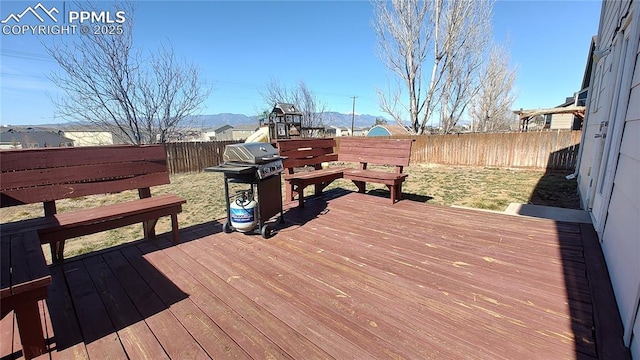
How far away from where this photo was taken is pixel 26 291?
129 cm

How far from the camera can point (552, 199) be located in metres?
5.46

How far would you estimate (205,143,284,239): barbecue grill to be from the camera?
2836mm

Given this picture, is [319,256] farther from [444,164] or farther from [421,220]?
[444,164]

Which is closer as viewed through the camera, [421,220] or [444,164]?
[421,220]

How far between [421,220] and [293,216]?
5.50 feet

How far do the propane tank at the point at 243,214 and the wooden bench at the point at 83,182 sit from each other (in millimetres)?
541

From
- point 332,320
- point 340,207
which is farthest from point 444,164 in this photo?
point 332,320

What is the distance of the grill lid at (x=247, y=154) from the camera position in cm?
285

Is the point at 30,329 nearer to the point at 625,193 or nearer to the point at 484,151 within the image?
the point at 625,193

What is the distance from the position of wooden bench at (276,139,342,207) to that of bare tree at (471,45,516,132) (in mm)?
22031

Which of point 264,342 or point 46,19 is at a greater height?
point 46,19

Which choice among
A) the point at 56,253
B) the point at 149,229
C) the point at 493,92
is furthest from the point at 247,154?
the point at 493,92

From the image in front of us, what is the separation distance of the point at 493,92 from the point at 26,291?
3032 cm

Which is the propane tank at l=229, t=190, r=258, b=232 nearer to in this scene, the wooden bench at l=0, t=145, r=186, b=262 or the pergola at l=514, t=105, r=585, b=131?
the wooden bench at l=0, t=145, r=186, b=262
